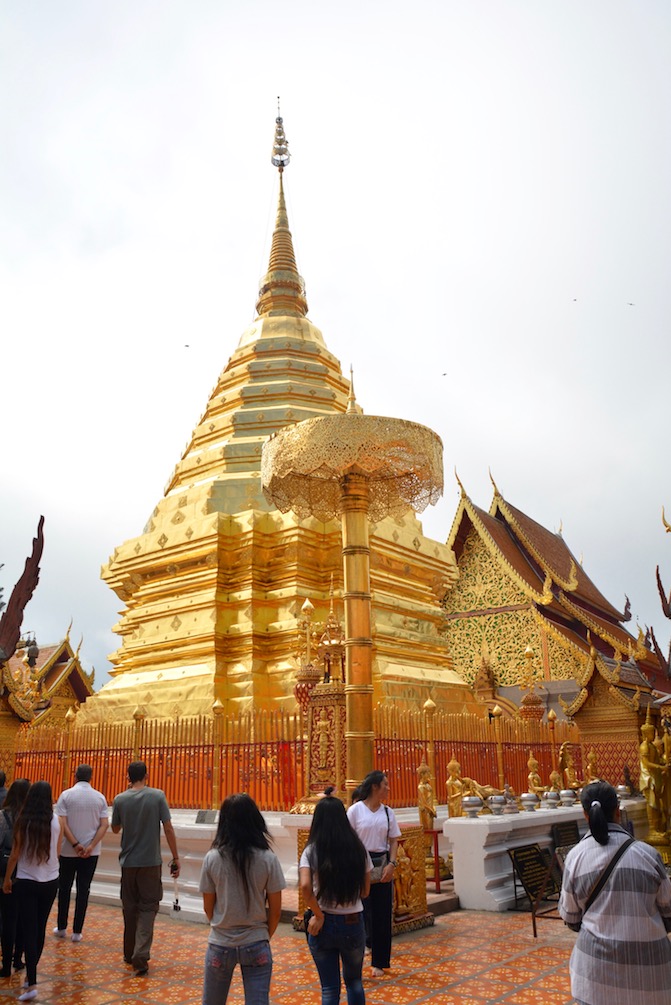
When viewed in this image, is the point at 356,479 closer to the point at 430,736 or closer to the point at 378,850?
the point at 430,736

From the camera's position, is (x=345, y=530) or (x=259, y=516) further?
(x=259, y=516)

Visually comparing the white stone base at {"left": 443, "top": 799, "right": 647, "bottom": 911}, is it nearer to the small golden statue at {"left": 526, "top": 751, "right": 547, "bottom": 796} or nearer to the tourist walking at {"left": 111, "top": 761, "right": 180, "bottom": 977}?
the small golden statue at {"left": 526, "top": 751, "right": 547, "bottom": 796}

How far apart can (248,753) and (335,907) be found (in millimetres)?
4808

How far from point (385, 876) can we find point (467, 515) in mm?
15808

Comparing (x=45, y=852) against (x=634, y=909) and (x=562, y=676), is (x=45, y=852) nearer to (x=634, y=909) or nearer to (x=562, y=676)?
(x=634, y=909)

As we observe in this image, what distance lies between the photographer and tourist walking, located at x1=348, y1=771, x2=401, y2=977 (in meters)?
4.91

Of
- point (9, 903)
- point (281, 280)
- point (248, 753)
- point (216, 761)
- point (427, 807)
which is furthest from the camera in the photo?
point (281, 280)

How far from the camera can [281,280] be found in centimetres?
1797

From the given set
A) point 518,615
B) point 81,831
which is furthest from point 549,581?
point 81,831

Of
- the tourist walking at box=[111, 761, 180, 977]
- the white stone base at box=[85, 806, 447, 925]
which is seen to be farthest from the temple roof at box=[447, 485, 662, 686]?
the tourist walking at box=[111, 761, 180, 977]

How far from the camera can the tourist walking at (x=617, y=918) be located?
2838 mm

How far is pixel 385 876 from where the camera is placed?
4934 mm

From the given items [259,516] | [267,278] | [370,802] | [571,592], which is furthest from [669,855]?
[267,278]

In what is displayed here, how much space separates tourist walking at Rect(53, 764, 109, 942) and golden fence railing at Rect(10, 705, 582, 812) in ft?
7.01
